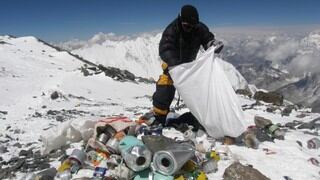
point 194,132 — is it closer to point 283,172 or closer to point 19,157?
point 283,172

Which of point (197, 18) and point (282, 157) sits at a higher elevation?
point (197, 18)

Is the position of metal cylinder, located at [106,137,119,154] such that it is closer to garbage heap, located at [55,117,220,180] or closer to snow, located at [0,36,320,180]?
garbage heap, located at [55,117,220,180]

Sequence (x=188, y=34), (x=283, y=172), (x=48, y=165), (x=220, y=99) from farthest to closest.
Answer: (x=188, y=34) → (x=220, y=99) → (x=48, y=165) → (x=283, y=172)

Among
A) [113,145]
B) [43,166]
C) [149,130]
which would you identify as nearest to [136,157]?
[113,145]

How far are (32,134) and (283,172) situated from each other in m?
6.51

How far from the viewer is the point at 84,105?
15.6m

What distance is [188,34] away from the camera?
6949 millimetres

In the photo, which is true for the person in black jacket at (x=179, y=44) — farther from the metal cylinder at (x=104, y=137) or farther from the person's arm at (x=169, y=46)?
the metal cylinder at (x=104, y=137)

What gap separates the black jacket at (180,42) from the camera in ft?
22.4

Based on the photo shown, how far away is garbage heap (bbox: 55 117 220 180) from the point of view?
5.00 meters

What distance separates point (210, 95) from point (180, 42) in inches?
48.5

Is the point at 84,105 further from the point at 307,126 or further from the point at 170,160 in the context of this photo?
the point at 170,160

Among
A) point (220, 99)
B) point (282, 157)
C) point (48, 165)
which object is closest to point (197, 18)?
point (220, 99)

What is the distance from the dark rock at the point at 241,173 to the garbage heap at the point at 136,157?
0.32 metres
